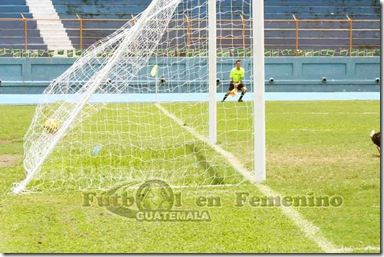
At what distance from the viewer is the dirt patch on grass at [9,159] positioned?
1073 cm

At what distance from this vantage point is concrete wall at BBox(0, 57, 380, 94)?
3086 centimetres

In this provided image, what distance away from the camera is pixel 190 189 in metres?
8.64

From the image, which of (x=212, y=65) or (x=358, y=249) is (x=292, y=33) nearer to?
(x=212, y=65)

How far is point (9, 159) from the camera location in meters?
11.2

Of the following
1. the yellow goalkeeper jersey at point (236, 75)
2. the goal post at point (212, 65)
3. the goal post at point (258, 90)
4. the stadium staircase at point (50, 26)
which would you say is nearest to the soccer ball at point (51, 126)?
the goal post at point (258, 90)

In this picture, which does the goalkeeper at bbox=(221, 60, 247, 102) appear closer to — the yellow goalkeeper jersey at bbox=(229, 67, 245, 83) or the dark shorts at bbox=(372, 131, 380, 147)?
the yellow goalkeeper jersey at bbox=(229, 67, 245, 83)

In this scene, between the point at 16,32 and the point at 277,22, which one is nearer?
the point at 16,32

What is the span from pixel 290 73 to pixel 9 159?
22.3 m

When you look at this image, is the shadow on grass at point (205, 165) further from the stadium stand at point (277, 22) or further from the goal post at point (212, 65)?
the stadium stand at point (277, 22)

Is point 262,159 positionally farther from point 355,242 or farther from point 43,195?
point 355,242

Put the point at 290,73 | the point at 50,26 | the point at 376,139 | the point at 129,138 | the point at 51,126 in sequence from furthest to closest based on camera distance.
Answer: the point at 50,26 → the point at 290,73 → the point at 129,138 → the point at 376,139 → the point at 51,126

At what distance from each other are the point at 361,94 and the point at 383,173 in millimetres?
22521

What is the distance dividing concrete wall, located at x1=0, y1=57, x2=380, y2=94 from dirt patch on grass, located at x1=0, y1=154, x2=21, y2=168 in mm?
19127

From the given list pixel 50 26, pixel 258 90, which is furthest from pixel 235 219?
pixel 50 26
